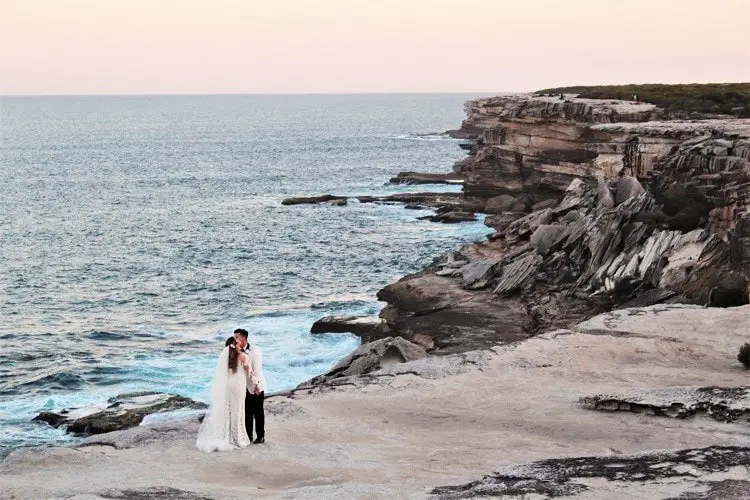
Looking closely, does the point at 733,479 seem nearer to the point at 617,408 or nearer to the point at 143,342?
the point at 617,408

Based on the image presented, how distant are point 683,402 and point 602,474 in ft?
15.0

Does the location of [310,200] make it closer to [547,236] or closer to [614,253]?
[547,236]

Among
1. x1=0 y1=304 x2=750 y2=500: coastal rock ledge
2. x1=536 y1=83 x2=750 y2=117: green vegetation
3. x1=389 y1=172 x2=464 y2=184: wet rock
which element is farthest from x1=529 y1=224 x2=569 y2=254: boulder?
x1=389 y1=172 x2=464 y2=184: wet rock

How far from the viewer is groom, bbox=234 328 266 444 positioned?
16734 millimetres

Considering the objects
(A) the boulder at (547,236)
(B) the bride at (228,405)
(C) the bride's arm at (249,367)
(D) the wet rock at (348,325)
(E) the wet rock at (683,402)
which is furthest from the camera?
(A) the boulder at (547,236)

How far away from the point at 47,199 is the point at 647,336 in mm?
77547

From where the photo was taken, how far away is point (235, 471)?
15516mm

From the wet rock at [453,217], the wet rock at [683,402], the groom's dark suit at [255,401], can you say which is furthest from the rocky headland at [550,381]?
the wet rock at [453,217]

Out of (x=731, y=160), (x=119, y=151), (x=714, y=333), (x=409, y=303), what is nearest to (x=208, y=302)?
(x=409, y=303)

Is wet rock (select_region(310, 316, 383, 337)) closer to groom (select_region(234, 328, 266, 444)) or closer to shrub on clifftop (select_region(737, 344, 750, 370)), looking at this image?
shrub on clifftop (select_region(737, 344, 750, 370))

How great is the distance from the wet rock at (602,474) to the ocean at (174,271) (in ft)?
59.0

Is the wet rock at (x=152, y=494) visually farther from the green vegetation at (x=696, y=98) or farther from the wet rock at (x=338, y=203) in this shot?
the wet rock at (x=338, y=203)

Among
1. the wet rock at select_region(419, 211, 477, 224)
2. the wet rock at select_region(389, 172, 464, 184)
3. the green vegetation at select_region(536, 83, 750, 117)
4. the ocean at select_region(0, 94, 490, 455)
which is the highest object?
the green vegetation at select_region(536, 83, 750, 117)

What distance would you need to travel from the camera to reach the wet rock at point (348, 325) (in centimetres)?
3997
